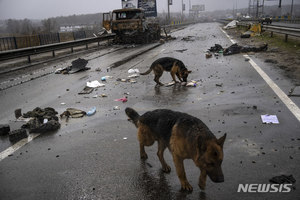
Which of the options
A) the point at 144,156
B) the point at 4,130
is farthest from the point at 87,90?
the point at 144,156

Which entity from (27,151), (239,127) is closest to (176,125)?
(239,127)

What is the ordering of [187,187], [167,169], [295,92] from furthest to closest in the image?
[295,92]
[167,169]
[187,187]

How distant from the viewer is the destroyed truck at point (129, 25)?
26562 mm

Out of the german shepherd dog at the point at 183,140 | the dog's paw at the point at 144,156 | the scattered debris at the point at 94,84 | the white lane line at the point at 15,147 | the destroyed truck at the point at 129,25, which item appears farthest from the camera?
the destroyed truck at the point at 129,25

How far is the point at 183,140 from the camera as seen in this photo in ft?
10.00

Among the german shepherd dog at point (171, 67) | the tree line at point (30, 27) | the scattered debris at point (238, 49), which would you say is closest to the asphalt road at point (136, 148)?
the german shepherd dog at point (171, 67)

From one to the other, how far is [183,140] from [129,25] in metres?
24.9

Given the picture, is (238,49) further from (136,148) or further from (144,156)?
(144,156)

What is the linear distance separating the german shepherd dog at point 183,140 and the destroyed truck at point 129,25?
2352 cm

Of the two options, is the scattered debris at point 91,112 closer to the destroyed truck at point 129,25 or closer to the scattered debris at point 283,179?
the scattered debris at point 283,179

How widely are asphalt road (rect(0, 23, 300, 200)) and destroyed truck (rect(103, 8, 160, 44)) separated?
1886 centimetres

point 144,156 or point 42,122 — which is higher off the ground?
point 144,156

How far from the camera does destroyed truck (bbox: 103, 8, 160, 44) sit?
2656 cm

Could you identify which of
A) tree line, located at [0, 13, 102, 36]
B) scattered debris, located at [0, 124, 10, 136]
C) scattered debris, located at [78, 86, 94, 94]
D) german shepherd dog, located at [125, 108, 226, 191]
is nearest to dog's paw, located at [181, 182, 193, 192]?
german shepherd dog, located at [125, 108, 226, 191]
